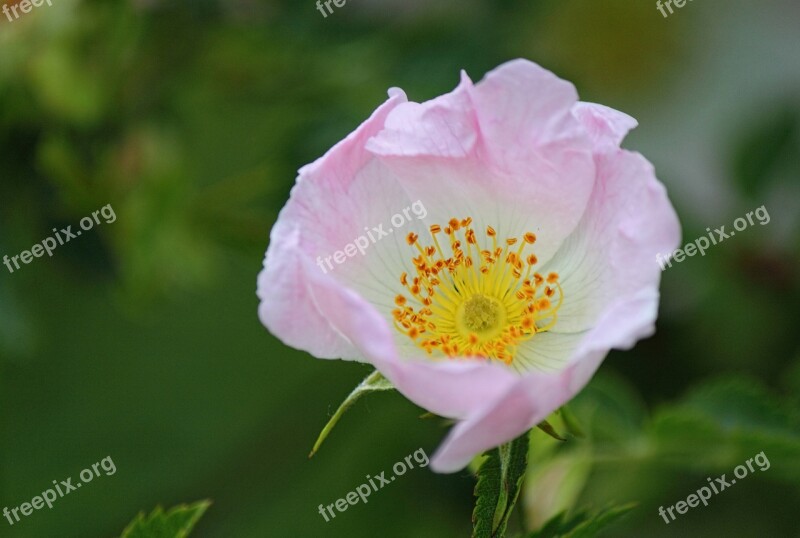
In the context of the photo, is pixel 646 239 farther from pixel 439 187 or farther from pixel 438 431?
pixel 438 431

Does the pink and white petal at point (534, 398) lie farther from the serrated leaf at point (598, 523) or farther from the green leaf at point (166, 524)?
the green leaf at point (166, 524)

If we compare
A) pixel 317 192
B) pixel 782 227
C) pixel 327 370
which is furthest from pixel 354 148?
pixel 782 227

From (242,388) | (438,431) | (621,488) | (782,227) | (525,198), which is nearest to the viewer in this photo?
(525,198)
